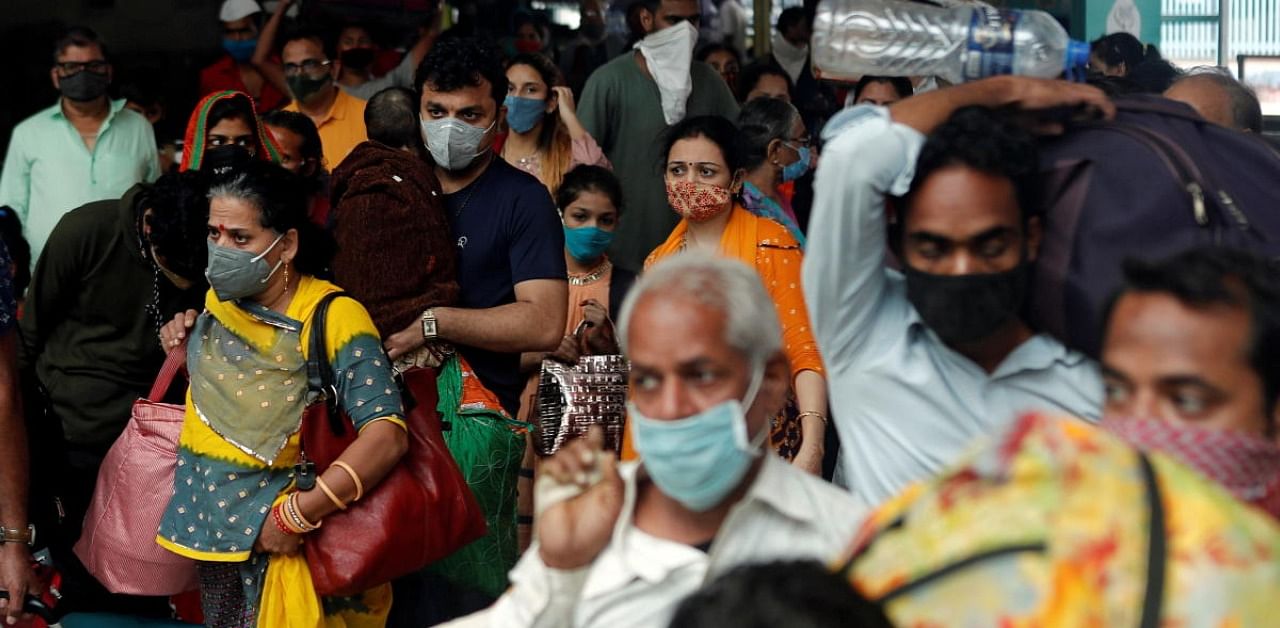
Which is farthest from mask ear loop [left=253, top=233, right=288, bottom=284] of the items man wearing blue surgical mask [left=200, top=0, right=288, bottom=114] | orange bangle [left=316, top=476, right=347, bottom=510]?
man wearing blue surgical mask [left=200, top=0, right=288, bottom=114]

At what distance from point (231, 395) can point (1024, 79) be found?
240cm

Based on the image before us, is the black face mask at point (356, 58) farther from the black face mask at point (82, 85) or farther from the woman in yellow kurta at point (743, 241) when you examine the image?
the woman in yellow kurta at point (743, 241)

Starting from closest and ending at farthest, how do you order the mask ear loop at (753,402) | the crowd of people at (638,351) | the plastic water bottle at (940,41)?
1. the crowd of people at (638,351)
2. the mask ear loop at (753,402)
3. the plastic water bottle at (940,41)

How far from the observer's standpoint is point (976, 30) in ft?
9.43

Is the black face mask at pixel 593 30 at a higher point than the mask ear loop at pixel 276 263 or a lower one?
lower

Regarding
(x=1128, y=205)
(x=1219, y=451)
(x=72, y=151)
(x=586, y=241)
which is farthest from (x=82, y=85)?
(x=1219, y=451)

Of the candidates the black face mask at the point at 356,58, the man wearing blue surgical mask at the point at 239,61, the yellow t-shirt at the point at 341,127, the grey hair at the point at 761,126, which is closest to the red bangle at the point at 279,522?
the grey hair at the point at 761,126

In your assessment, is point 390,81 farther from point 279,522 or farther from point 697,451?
point 697,451

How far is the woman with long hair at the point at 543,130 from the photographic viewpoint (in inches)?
278

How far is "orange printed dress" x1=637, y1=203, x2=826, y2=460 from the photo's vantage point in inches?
195

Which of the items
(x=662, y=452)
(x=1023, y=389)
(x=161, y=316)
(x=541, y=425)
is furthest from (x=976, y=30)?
(x=161, y=316)

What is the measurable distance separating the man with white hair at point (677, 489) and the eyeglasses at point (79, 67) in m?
5.51

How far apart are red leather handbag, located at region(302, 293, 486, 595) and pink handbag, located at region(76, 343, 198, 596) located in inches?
20.6

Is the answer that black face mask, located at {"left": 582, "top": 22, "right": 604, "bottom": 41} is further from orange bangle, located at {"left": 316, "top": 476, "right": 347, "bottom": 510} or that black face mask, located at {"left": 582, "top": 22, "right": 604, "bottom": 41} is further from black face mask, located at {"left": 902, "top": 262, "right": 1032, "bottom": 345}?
black face mask, located at {"left": 902, "top": 262, "right": 1032, "bottom": 345}
